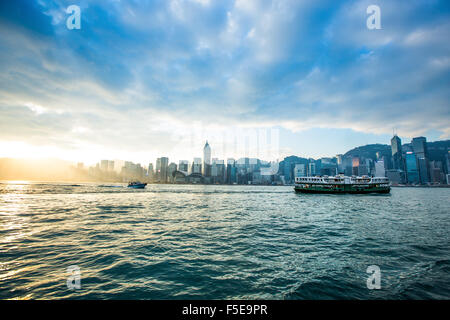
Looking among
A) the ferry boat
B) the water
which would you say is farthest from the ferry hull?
the water

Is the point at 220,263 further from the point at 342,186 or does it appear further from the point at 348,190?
the point at 348,190

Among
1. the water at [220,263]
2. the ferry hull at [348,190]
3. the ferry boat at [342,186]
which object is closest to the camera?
the water at [220,263]

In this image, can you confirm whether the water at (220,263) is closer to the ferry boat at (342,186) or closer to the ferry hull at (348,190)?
the ferry hull at (348,190)

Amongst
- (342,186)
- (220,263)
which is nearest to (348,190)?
(342,186)

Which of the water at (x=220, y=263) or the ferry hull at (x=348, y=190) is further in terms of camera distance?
the ferry hull at (x=348, y=190)

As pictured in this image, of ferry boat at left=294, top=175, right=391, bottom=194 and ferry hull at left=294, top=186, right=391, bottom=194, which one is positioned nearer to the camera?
ferry hull at left=294, top=186, right=391, bottom=194

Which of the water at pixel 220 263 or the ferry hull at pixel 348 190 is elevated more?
the water at pixel 220 263

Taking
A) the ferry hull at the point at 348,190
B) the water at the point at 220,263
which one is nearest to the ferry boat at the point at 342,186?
the ferry hull at the point at 348,190

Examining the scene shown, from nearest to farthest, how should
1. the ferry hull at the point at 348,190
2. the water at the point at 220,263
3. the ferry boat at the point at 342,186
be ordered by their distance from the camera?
the water at the point at 220,263
the ferry hull at the point at 348,190
the ferry boat at the point at 342,186

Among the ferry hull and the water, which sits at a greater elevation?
the water

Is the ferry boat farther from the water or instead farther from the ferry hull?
the water
